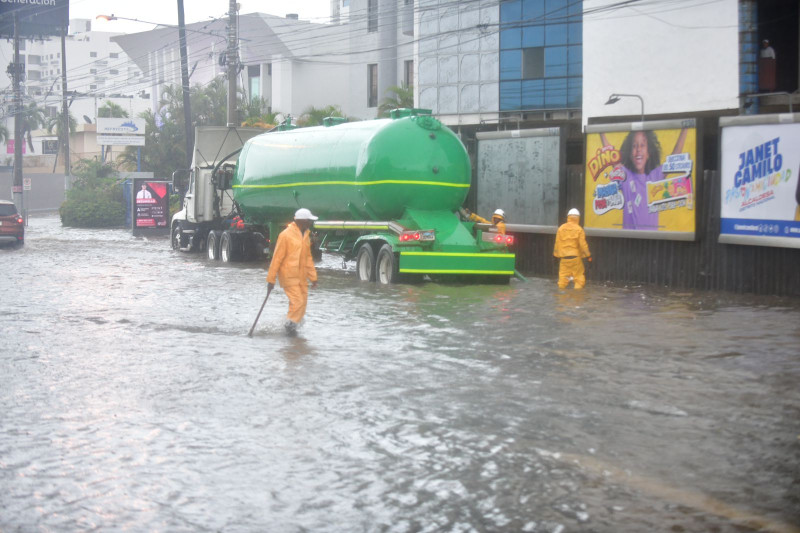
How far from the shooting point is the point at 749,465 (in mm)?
6738

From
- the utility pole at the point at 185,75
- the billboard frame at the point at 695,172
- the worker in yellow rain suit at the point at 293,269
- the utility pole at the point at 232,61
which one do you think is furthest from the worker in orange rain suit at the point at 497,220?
the utility pole at the point at 185,75

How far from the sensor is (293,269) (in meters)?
13.2

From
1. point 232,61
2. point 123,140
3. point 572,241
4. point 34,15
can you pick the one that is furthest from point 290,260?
point 34,15

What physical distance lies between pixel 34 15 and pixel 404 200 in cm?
7338

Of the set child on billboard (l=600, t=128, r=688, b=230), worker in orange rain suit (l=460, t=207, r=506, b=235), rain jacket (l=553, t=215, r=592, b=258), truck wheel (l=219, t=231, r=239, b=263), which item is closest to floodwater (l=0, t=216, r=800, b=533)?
rain jacket (l=553, t=215, r=592, b=258)

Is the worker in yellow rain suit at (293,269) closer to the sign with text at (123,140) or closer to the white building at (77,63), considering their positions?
the sign with text at (123,140)

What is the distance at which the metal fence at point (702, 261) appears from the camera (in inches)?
707

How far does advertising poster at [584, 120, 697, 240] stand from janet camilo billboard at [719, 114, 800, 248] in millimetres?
779

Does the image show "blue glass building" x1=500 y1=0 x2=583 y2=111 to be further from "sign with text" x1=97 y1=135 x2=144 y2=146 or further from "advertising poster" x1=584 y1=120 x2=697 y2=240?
"sign with text" x1=97 y1=135 x2=144 y2=146

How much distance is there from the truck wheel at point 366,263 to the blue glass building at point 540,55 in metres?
Result: 16.4

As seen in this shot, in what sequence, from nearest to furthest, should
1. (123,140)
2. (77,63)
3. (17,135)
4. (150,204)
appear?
1. (150,204)
2. (17,135)
3. (123,140)
4. (77,63)

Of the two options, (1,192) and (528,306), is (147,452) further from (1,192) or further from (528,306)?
(1,192)

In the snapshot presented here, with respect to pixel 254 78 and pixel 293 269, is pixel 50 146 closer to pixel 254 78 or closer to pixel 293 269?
pixel 254 78

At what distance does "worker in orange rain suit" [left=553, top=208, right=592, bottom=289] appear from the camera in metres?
19.1
